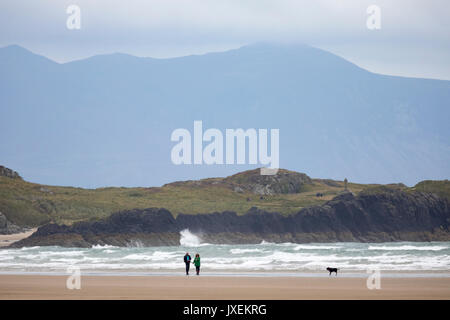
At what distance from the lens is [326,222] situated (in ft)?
331

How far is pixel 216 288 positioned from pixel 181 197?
9849 centimetres

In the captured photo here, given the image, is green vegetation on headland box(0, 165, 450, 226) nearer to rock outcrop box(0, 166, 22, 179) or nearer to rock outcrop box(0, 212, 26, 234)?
Answer: rock outcrop box(0, 166, 22, 179)

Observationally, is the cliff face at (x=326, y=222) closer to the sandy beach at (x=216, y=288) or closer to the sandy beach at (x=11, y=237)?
the sandy beach at (x=11, y=237)

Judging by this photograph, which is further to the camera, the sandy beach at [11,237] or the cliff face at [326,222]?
the cliff face at [326,222]

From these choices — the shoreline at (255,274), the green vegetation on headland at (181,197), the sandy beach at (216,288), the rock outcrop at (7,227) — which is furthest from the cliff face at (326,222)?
the sandy beach at (216,288)

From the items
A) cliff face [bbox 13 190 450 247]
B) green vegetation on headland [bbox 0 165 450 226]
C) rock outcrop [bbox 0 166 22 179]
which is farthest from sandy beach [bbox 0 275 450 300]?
rock outcrop [bbox 0 166 22 179]

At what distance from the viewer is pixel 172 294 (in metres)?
31.7

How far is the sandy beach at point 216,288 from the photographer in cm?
3084

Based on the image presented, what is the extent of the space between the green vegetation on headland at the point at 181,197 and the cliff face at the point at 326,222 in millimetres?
5364

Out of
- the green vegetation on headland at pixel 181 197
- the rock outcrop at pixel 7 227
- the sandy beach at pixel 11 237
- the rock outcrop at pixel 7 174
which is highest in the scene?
the rock outcrop at pixel 7 174
